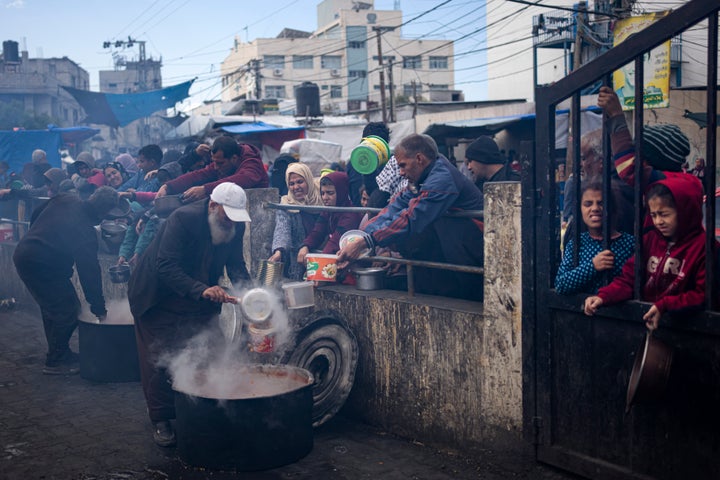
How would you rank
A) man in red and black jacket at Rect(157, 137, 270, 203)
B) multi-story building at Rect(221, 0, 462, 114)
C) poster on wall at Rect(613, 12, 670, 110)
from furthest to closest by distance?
1. multi-story building at Rect(221, 0, 462, 114)
2. poster on wall at Rect(613, 12, 670, 110)
3. man in red and black jacket at Rect(157, 137, 270, 203)

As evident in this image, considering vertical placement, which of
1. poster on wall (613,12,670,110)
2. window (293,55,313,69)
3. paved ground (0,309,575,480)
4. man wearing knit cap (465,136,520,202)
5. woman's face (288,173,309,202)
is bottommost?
paved ground (0,309,575,480)

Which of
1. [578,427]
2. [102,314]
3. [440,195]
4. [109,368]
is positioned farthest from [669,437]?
[102,314]

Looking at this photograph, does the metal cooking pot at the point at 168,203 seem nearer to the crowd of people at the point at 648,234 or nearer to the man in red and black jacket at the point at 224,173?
the man in red and black jacket at the point at 224,173

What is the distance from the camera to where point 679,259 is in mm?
3658

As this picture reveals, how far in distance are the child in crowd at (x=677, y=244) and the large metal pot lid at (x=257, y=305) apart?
9.36ft

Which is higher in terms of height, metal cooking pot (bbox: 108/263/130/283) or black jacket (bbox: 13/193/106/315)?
black jacket (bbox: 13/193/106/315)

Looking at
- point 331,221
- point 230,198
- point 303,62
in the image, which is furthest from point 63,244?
point 303,62

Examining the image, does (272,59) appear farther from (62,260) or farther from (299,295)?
(299,295)

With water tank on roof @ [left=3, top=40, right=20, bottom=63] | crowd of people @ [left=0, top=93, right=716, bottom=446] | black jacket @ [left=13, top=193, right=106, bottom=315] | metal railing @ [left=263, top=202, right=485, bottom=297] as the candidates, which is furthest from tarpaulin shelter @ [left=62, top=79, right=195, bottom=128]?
water tank on roof @ [left=3, top=40, right=20, bottom=63]

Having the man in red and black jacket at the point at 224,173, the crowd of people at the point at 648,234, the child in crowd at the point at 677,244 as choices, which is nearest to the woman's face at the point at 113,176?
the man in red and black jacket at the point at 224,173

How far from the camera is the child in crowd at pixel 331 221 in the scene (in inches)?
255

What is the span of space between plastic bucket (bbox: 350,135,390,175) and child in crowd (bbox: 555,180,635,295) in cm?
284

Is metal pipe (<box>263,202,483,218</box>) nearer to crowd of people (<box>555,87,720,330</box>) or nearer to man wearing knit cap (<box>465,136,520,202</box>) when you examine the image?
crowd of people (<box>555,87,720,330</box>)

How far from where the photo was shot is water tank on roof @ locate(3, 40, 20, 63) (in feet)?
180
